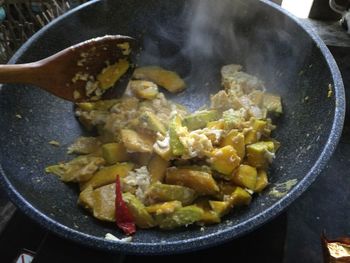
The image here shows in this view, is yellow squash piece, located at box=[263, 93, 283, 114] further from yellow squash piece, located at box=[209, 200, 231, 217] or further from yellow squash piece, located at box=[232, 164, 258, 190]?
yellow squash piece, located at box=[209, 200, 231, 217]

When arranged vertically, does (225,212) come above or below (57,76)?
below

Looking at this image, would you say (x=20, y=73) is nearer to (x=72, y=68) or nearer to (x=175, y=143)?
(x=72, y=68)

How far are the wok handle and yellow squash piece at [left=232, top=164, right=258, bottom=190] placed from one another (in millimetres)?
630

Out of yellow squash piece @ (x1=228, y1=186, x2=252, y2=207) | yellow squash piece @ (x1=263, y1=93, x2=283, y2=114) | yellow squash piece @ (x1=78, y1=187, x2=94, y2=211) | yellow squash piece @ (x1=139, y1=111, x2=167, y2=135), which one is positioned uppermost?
yellow squash piece @ (x1=263, y1=93, x2=283, y2=114)

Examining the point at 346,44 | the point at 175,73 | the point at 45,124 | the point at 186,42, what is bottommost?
the point at 45,124

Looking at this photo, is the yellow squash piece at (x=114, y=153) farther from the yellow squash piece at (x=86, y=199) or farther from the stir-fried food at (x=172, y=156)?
the yellow squash piece at (x=86, y=199)

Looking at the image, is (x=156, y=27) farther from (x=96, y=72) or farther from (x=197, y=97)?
(x=96, y=72)

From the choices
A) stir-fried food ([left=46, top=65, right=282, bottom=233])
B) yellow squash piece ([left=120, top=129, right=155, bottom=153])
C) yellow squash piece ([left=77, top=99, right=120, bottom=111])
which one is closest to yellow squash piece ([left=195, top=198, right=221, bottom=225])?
stir-fried food ([left=46, top=65, right=282, bottom=233])

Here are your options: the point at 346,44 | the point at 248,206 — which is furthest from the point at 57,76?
the point at 346,44

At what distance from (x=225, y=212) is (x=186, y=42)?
0.77 meters

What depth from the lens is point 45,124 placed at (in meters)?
1.37

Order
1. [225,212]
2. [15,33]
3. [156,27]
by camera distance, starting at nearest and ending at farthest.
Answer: [225,212], [156,27], [15,33]

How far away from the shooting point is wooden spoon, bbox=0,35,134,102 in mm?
1105

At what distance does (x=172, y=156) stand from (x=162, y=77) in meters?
0.50
